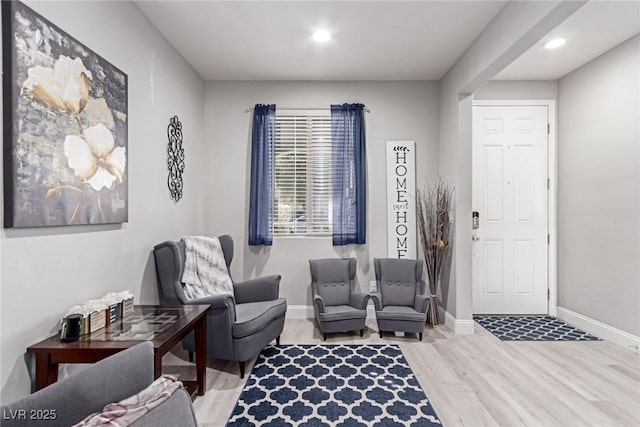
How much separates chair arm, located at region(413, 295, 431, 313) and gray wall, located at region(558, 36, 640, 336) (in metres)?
1.75

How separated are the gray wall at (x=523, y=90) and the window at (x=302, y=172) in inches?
79.0

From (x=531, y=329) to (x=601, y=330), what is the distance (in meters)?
0.60

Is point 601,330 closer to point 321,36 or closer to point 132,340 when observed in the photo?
point 321,36

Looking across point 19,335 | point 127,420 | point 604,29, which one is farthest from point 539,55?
point 19,335

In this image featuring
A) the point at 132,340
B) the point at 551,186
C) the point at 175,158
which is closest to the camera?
the point at 132,340

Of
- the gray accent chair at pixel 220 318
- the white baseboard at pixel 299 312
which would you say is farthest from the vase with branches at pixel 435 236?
the gray accent chair at pixel 220 318

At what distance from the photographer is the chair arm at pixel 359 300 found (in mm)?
3277

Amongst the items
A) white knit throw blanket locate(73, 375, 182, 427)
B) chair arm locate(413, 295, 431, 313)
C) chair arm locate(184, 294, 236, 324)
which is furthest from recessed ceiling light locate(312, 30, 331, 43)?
white knit throw blanket locate(73, 375, 182, 427)

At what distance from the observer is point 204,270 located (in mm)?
2828

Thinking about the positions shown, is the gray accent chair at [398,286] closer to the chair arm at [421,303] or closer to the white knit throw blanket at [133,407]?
the chair arm at [421,303]

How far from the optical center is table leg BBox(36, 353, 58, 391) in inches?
58.2

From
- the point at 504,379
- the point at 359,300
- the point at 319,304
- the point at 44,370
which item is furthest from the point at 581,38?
the point at 44,370

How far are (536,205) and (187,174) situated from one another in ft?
13.2

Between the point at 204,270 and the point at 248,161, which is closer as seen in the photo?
the point at 204,270
